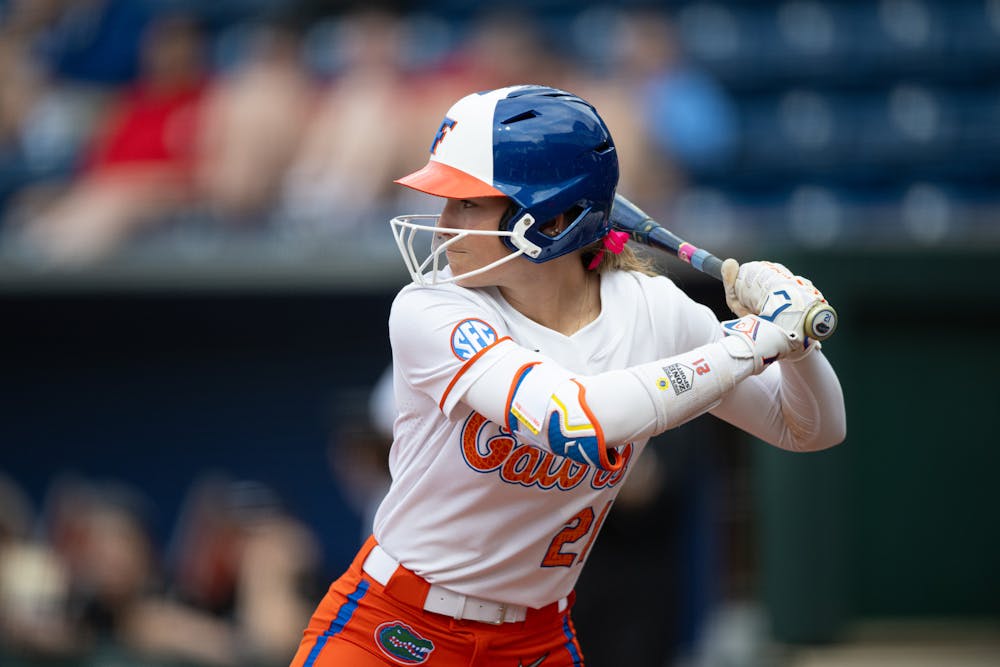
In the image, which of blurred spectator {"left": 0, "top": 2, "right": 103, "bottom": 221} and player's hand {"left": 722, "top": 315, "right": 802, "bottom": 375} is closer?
player's hand {"left": 722, "top": 315, "right": 802, "bottom": 375}

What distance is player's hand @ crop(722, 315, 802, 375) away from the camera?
262cm

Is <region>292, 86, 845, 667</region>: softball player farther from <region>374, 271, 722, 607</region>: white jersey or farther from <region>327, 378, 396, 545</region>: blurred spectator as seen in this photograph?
<region>327, 378, 396, 545</region>: blurred spectator

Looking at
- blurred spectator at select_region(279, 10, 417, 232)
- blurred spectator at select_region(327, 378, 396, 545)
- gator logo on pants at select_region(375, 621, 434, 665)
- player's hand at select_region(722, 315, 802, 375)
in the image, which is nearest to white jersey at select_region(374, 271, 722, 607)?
gator logo on pants at select_region(375, 621, 434, 665)

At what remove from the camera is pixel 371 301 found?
20.9 feet

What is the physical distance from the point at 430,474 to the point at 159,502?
4.44 metres

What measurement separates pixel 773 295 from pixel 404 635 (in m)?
1.05

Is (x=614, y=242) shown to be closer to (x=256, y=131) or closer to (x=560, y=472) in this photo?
(x=560, y=472)

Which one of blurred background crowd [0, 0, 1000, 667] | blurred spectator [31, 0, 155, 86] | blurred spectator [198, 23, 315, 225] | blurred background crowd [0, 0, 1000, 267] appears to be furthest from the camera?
blurred spectator [31, 0, 155, 86]

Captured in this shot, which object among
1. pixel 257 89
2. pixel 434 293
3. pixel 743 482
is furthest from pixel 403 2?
pixel 434 293

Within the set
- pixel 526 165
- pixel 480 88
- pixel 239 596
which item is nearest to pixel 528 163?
pixel 526 165

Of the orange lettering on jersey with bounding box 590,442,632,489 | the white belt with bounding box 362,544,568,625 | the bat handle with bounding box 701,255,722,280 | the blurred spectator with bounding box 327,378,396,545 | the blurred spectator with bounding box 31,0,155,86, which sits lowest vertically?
the blurred spectator with bounding box 327,378,396,545

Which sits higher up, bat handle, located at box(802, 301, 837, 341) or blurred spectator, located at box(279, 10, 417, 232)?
bat handle, located at box(802, 301, 837, 341)

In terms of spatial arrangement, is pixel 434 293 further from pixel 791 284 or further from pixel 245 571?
pixel 245 571

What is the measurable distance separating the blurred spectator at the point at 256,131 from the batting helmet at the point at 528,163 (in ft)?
12.7
